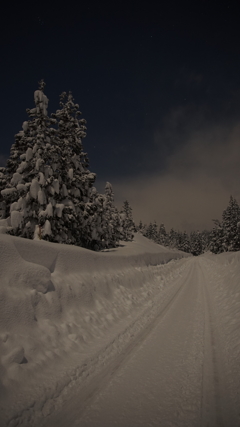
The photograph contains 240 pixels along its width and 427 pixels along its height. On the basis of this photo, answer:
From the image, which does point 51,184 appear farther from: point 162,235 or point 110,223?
point 162,235

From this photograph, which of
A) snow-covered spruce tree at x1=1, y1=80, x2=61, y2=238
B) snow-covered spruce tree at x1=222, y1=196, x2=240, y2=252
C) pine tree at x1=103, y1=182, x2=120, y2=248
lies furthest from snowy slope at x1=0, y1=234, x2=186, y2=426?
snow-covered spruce tree at x1=222, y1=196, x2=240, y2=252

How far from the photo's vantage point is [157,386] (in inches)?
144

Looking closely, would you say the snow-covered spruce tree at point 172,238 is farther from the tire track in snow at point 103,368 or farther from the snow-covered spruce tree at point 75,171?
the tire track in snow at point 103,368

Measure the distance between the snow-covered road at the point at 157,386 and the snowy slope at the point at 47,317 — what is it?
46 cm

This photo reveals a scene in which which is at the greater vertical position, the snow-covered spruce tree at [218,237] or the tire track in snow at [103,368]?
the snow-covered spruce tree at [218,237]

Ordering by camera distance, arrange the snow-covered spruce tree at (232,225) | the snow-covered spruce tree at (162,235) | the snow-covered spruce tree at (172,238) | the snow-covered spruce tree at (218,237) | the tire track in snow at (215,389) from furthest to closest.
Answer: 1. the snow-covered spruce tree at (172,238)
2. the snow-covered spruce tree at (162,235)
3. the snow-covered spruce tree at (218,237)
4. the snow-covered spruce tree at (232,225)
5. the tire track in snow at (215,389)

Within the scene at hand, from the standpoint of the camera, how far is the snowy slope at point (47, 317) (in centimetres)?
358

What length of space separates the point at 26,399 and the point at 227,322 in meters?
5.94

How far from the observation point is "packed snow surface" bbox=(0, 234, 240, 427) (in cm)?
312

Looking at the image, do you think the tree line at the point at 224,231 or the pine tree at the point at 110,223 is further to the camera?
the tree line at the point at 224,231

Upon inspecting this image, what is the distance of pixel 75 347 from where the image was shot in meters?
5.08

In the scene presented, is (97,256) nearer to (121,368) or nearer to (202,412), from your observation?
(121,368)

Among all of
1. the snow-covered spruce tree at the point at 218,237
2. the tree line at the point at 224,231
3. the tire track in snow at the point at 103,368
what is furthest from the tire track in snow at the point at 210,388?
the snow-covered spruce tree at the point at 218,237

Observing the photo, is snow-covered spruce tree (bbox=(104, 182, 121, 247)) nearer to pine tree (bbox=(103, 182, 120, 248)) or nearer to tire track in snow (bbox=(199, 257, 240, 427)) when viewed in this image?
pine tree (bbox=(103, 182, 120, 248))
